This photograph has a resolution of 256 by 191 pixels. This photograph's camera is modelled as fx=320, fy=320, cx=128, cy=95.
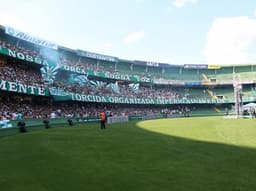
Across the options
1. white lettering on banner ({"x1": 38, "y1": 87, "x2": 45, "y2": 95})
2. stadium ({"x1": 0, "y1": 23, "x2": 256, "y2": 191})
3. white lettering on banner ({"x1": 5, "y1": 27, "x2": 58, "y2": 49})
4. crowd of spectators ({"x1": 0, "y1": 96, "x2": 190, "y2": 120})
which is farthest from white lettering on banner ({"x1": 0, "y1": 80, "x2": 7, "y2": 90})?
white lettering on banner ({"x1": 5, "y1": 27, "x2": 58, "y2": 49})

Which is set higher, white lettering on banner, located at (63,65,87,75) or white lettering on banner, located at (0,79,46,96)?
white lettering on banner, located at (63,65,87,75)

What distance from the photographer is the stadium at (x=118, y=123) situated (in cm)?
974

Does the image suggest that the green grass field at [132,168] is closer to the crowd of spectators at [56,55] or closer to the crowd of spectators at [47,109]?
the crowd of spectators at [47,109]

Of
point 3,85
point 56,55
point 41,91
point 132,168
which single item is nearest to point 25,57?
point 41,91

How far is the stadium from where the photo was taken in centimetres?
974

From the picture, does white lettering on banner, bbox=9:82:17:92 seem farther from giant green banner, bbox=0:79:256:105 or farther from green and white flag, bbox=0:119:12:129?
green and white flag, bbox=0:119:12:129

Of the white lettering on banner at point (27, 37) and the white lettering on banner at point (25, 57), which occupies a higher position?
the white lettering on banner at point (27, 37)

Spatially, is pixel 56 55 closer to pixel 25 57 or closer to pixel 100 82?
pixel 25 57

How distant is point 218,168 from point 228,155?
2543 millimetres

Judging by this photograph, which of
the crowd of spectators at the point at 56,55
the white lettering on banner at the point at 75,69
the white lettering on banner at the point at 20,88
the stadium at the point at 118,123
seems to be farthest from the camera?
the white lettering on banner at the point at 75,69

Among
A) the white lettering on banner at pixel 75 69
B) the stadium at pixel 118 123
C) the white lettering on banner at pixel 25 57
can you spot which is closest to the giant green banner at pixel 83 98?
the stadium at pixel 118 123

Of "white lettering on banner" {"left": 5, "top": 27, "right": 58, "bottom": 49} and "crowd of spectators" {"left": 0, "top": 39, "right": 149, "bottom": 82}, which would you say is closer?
"white lettering on banner" {"left": 5, "top": 27, "right": 58, "bottom": 49}

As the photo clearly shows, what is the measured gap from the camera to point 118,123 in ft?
146

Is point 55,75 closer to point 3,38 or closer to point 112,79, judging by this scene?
point 3,38
